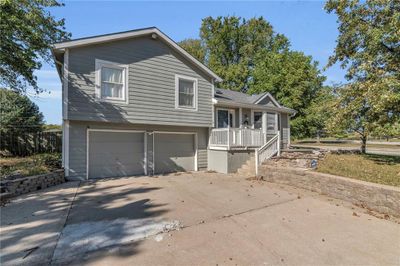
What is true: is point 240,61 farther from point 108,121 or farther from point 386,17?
point 108,121

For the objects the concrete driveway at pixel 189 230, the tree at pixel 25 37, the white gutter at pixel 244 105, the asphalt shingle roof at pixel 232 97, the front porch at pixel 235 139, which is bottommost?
the concrete driveway at pixel 189 230

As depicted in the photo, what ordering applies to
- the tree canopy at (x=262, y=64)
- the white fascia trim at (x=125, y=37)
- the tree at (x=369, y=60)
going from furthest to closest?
the tree canopy at (x=262, y=64) → the white fascia trim at (x=125, y=37) → the tree at (x=369, y=60)

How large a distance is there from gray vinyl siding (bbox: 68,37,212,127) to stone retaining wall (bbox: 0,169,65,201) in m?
2.08

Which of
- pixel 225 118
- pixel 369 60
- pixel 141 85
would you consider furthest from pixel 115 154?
pixel 369 60

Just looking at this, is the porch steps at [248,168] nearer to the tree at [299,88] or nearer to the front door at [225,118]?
the front door at [225,118]

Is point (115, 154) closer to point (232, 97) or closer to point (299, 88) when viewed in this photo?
point (232, 97)

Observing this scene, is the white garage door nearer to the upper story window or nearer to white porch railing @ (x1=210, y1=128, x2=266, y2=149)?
the upper story window

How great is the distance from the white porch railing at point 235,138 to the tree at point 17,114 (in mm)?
10511

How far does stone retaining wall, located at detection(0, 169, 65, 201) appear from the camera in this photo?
667 cm

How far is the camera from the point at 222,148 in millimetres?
11539

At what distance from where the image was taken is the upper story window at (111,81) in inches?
359

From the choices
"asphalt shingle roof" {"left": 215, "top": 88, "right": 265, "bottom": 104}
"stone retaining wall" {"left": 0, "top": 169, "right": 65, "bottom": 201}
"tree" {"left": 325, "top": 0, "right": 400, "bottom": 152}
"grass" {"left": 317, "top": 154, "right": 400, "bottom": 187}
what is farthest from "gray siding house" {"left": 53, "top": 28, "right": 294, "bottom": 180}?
"tree" {"left": 325, "top": 0, "right": 400, "bottom": 152}

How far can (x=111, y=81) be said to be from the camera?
9461 millimetres

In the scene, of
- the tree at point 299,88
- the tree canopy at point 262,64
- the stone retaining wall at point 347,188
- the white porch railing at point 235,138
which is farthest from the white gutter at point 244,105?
the tree at point 299,88
